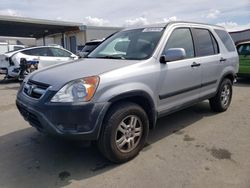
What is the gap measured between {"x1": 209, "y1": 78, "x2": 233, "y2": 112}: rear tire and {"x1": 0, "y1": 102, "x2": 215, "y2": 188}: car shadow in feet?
3.85

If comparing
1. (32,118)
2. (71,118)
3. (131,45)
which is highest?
(131,45)

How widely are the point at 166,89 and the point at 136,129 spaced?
2.65 ft

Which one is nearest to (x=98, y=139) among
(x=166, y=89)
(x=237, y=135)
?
(x=166, y=89)

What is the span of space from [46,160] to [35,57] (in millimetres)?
8991

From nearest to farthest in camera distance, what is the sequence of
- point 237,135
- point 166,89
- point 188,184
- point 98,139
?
point 188,184
point 98,139
point 166,89
point 237,135

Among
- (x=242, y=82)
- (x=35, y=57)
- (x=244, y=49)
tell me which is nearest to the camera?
(x=244, y=49)

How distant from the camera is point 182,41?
4.59m

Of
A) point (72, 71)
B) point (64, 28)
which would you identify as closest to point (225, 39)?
point (72, 71)

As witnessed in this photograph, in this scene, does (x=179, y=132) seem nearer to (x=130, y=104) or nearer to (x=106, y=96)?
(x=130, y=104)

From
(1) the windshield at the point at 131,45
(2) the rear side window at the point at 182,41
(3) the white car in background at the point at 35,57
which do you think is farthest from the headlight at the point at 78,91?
(3) the white car in background at the point at 35,57

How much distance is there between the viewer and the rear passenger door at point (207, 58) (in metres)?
4.91

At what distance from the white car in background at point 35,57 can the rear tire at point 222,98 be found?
733cm

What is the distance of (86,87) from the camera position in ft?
10.5

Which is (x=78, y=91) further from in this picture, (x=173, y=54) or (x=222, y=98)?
(x=222, y=98)
